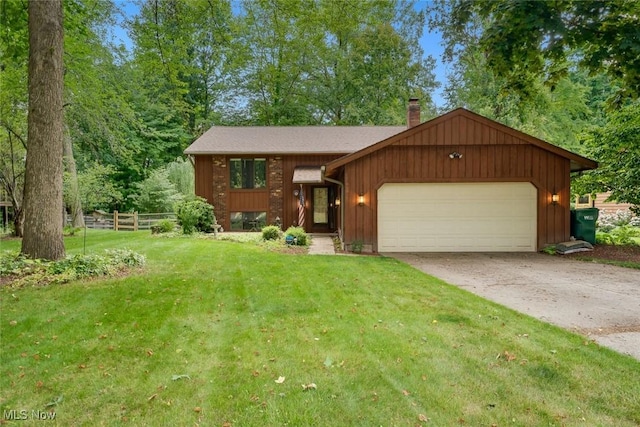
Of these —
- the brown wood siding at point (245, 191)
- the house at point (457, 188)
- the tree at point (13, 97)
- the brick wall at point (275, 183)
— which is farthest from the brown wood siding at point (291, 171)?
the tree at point (13, 97)

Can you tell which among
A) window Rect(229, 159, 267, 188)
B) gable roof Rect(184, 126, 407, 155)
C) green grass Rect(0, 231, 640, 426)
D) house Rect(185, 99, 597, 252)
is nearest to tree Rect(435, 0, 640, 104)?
green grass Rect(0, 231, 640, 426)

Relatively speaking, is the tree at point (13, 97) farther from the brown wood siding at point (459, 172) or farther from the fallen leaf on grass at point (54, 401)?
the fallen leaf on grass at point (54, 401)

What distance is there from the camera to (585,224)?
10719 millimetres

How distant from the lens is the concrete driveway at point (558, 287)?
4.16 m

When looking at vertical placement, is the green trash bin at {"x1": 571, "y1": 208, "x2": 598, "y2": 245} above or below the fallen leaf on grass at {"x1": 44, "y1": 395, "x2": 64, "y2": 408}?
above

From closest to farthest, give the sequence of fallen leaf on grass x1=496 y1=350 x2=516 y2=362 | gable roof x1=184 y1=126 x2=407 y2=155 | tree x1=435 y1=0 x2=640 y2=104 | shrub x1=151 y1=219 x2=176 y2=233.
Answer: fallen leaf on grass x1=496 y1=350 x2=516 y2=362, tree x1=435 y1=0 x2=640 y2=104, shrub x1=151 y1=219 x2=176 y2=233, gable roof x1=184 y1=126 x2=407 y2=155

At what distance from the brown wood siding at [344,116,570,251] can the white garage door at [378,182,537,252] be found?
30cm

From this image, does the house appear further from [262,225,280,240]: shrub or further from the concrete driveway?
[262,225,280,240]: shrub

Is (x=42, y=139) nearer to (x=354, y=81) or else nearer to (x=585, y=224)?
(x=585, y=224)

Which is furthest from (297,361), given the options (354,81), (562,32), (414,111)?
(354,81)

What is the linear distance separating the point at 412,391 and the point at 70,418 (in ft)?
7.77

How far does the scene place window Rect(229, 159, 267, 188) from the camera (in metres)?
16.2

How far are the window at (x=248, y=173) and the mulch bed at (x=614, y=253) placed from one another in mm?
11776

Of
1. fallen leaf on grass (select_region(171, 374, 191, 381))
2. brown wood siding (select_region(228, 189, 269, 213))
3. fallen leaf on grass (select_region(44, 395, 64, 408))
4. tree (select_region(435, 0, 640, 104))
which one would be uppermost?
tree (select_region(435, 0, 640, 104))
